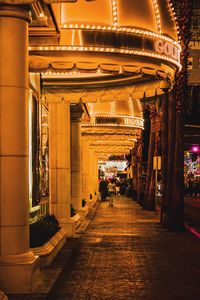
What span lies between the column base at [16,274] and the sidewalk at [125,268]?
21 centimetres

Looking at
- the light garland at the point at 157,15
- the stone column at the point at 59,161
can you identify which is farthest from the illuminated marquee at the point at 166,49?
the stone column at the point at 59,161

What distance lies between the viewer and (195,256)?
1659 cm

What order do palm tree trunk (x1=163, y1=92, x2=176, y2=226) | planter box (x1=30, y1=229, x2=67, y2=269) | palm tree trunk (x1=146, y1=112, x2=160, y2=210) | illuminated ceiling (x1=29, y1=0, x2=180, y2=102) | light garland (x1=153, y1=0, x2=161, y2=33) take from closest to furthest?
planter box (x1=30, y1=229, x2=67, y2=269) → illuminated ceiling (x1=29, y1=0, x2=180, y2=102) → light garland (x1=153, y1=0, x2=161, y2=33) → palm tree trunk (x1=163, y1=92, x2=176, y2=226) → palm tree trunk (x1=146, y1=112, x2=160, y2=210)

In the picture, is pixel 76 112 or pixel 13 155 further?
pixel 76 112

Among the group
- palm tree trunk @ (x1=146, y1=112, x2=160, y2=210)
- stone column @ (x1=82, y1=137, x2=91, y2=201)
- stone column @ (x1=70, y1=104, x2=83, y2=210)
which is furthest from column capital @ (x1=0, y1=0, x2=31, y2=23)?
stone column @ (x1=82, y1=137, x2=91, y2=201)

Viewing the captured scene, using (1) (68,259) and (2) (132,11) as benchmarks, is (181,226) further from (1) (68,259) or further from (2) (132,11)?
(2) (132,11)

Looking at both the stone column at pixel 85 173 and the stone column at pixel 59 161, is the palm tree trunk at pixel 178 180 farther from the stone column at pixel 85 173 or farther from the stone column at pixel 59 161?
the stone column at pixel 85 173

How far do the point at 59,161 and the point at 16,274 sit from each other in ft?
34.9

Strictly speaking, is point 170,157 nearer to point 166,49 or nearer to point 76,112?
point 76,112

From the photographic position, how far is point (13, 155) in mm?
10430

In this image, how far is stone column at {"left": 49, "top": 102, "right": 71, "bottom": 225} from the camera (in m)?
20.8

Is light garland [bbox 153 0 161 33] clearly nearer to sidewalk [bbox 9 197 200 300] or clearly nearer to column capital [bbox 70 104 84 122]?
sidewalk [bbox 9 197 200 300]

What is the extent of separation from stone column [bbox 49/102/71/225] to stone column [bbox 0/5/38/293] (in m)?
10.2

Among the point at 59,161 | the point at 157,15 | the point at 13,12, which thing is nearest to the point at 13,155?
the point at 13,12
